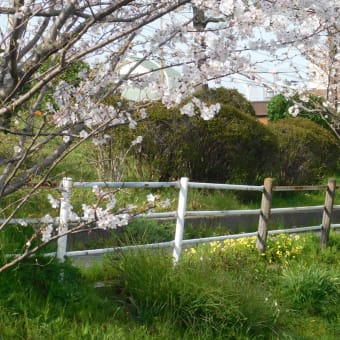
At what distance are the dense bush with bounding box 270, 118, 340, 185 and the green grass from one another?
571 centimetres

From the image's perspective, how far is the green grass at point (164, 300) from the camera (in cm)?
411

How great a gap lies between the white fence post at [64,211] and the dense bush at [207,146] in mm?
4126

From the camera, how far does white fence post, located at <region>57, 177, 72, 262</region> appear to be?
3.75 metres

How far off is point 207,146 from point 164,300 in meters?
5.15

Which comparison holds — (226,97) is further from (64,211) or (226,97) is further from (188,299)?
(64,211)

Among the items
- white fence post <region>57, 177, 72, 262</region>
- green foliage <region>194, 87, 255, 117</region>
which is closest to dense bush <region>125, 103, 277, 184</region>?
green foliage <region>194, 87, 255, 117</region>

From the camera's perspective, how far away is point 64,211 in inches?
161

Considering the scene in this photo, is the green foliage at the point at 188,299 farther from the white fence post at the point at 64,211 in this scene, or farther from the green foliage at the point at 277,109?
the green foliage at the point at 277,109

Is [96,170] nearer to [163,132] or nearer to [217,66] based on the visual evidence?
[163,132]

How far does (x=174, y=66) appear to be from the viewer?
128 inches

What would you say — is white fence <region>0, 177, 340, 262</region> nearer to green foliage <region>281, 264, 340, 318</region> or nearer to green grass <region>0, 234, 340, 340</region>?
green grass <region>0, 234, 340, 340</region>

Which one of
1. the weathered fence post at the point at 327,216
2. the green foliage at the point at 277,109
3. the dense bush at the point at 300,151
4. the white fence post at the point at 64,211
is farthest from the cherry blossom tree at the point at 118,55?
the green foliage at the point at 277,109

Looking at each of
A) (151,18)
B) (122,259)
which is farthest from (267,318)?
(151,18)

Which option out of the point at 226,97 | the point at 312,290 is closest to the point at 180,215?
the point at 312,290
